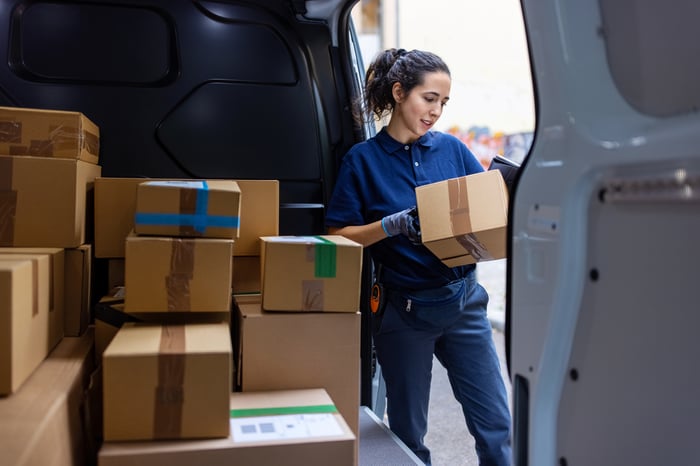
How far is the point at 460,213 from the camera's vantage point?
6.95 feet

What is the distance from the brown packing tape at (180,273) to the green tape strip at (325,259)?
0.35 metres

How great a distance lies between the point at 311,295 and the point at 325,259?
0.11 metres

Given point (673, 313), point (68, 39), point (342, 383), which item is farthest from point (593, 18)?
point (68, 39)

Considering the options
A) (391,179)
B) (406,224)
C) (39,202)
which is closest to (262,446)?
(406,224)

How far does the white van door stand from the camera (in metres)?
0.97

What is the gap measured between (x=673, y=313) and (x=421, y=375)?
135cm

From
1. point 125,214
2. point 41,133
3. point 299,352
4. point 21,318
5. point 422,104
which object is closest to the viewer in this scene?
point 21,318

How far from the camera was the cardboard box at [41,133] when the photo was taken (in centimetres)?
202

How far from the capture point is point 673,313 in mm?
979

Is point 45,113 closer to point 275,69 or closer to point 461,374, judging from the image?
point 275,69

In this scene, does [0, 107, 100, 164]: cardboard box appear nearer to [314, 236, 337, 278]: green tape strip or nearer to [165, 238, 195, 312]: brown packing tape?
[165, 238, 195, 312]: brown packing tape

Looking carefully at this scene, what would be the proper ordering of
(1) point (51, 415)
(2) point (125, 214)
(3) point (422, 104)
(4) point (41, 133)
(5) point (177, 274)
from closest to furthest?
(1) point (51, 415) < (5) point (177, 274) < (4) point (41, 133) < (2) point (125, 214) < (3) point (422, 104)

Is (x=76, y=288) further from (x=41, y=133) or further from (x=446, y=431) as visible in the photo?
(x=446, y=431)

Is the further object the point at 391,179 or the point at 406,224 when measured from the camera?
the point at 391,179
